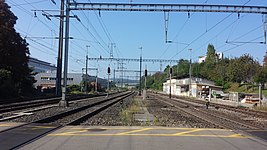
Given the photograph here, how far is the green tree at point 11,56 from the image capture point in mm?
44562

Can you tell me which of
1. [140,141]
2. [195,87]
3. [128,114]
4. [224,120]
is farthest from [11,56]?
[195,87]

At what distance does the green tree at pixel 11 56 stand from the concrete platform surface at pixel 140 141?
33635 millimetres

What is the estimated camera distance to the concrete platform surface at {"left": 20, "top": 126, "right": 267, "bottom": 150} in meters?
9.73

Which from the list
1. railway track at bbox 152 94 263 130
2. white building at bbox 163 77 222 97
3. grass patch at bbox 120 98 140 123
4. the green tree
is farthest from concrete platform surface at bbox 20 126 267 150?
white building at bbox 163 77 222 97

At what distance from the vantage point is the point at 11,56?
4962 cm

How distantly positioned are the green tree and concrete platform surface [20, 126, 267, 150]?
110 feet

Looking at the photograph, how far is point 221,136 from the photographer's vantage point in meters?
12.6

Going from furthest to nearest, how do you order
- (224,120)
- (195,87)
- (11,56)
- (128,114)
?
1. (195,87)
2. (11,56)
3. (128,114)
4. (224,120)

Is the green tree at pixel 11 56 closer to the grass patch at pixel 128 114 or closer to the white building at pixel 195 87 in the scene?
the grass patch at pixel 128 114

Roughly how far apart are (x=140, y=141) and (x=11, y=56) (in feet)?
141

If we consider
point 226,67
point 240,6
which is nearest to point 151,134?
point 240,6

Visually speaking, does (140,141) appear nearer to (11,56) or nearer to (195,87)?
(11,56)

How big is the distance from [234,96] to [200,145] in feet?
138

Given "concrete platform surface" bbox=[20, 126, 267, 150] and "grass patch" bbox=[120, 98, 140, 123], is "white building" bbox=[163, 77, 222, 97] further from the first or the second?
"concrete platform surface" bbox=[20, 126, 267, 150]
